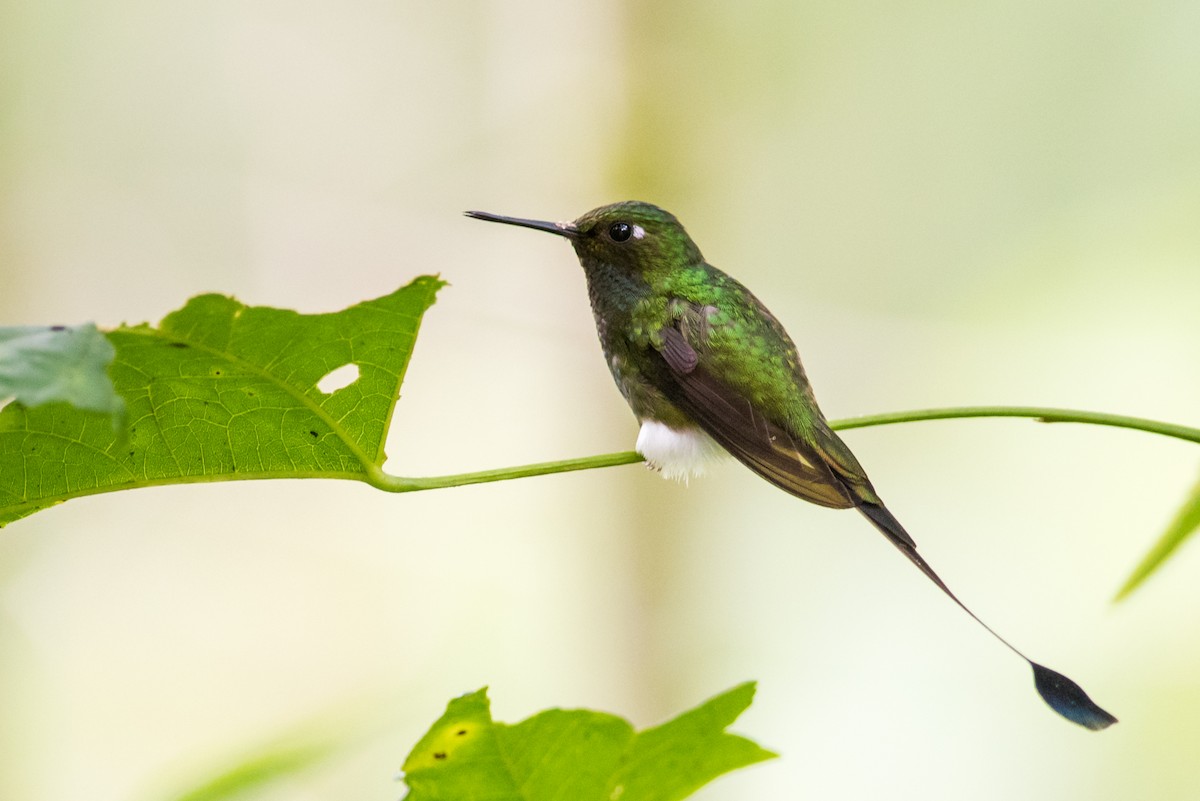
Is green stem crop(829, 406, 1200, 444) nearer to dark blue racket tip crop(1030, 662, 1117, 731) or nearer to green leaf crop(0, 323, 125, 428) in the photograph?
dark blue racket tip crop(1030, 662, 1117, 731)

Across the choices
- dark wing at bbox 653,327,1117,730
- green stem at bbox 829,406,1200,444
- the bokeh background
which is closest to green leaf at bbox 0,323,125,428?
green stem at bbox 829,406,1200,444

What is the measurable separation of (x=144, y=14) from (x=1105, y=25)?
6971 mm

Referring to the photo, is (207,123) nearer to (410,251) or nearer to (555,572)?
(410,251)

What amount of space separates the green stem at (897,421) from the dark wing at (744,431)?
46cm


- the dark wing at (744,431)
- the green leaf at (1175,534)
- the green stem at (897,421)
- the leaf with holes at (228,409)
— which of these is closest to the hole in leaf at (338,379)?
the leaf with holes at (228,409)

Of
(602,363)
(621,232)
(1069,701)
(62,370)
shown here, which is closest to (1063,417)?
(1069,701)

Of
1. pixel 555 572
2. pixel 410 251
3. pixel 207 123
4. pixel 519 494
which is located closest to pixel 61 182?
pixel 207 123

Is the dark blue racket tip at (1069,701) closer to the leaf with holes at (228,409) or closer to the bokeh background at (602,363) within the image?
the leaf with holes at (228,409)

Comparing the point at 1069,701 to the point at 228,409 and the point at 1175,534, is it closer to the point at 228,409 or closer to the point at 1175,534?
the point at 1175,534

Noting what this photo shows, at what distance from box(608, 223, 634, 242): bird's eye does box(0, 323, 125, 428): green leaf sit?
5.05ft

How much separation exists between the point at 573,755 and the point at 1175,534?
0.78 metres

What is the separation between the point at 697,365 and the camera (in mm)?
2043

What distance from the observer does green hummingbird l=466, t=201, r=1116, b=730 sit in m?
1.89

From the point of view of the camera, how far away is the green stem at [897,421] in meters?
1.21
